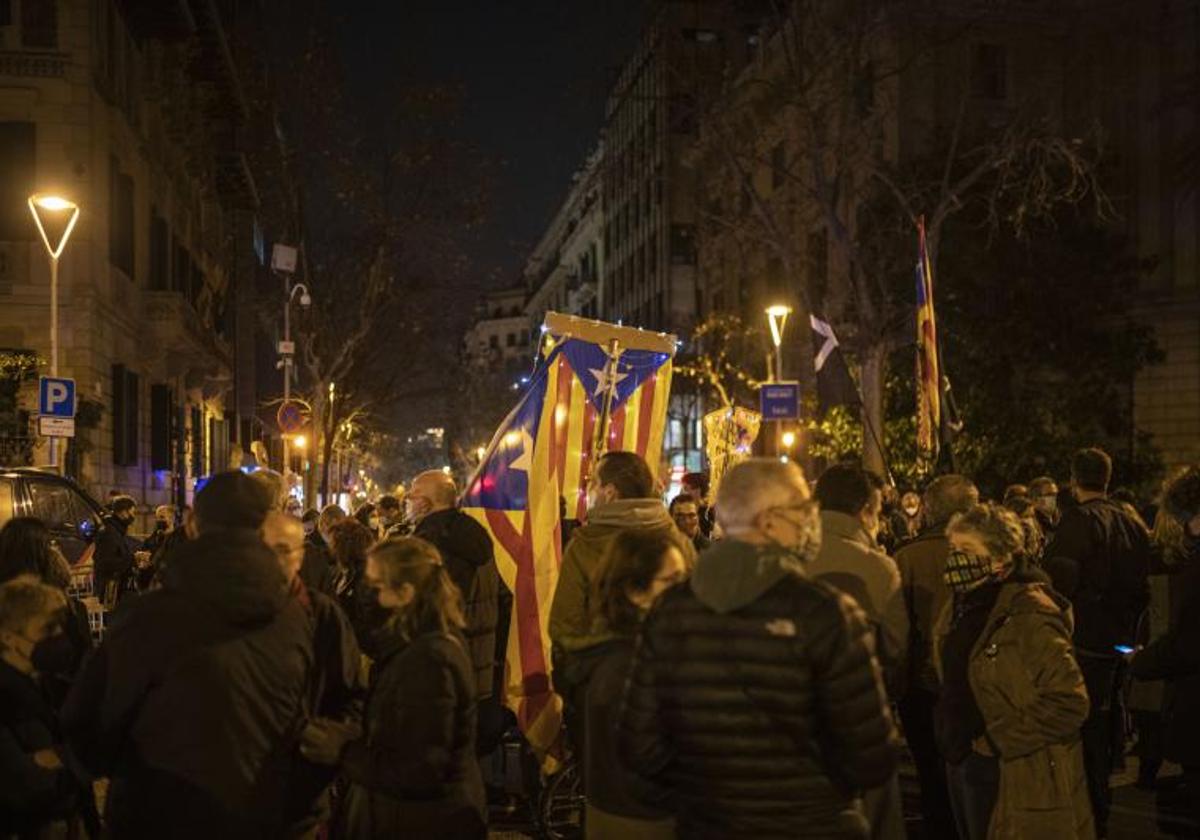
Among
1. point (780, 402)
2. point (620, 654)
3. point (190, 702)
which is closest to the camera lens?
point (190, 702)

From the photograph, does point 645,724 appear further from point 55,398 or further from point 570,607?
point 55,398

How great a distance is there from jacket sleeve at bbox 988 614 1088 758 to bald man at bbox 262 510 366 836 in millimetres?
2424

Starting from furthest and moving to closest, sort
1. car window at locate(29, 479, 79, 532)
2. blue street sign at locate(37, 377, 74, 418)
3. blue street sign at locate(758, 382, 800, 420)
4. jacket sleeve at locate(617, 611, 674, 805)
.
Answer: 1. blue street sign at locate(758, 382, 800, 420)
2. blue street sign at locate(37, 377, 74, 418)
3. car window at locate(29, 479, 79, 532)
4. jacket sleeve at locate(617, 611, 674, 805)

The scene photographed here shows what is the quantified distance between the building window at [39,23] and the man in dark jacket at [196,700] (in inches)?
857

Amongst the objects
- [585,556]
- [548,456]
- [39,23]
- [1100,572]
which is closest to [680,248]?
[39,23]

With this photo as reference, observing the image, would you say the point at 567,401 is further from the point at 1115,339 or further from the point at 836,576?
the point at 1115,339

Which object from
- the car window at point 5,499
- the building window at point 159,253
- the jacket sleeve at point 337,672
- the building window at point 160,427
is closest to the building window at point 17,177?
the building window at point 159,253

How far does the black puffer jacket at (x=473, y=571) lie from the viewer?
7.41 m

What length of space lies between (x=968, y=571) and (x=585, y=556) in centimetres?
156

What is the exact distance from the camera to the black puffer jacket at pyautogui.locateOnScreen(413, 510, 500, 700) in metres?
7.41

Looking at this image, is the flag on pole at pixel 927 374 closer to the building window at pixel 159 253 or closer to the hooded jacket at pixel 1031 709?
the hooded jacket at pixel 1031 709

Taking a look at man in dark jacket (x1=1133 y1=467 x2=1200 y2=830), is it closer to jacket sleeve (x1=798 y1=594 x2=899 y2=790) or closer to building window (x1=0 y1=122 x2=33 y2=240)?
jacket sleeve (x1=798 y1=594 x2=899 y2=790)

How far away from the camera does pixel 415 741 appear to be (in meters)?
4.45

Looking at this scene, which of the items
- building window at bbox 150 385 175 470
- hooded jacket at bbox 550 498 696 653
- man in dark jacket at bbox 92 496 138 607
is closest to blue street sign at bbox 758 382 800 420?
man in dark jacket at bbox 92 496 138 607
